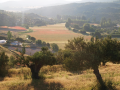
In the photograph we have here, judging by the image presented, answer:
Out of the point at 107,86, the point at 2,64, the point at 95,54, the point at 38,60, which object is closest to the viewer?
the point at 107,86

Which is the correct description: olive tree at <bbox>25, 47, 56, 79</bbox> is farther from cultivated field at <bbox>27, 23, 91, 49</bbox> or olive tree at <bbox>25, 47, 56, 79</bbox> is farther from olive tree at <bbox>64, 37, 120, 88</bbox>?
cultivated field at <bbox>27, 23, 91, 49</bbox>

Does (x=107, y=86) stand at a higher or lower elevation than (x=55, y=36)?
lower

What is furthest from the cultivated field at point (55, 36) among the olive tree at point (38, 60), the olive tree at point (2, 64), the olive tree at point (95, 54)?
the olive tree at point (95, 54)

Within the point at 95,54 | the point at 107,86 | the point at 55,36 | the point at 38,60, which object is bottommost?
the point at 107,86

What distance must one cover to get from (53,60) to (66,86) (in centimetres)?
388

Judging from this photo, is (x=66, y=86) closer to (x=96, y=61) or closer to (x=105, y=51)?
(x=96, y=61)

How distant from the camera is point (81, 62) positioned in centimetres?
1283

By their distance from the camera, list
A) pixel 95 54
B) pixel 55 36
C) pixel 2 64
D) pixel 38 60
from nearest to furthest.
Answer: pixel 95 54, pixel 38 60, pixel 2 64, pixel 55 36

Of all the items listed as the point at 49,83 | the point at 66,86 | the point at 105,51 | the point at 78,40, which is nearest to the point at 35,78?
the point at 49,83

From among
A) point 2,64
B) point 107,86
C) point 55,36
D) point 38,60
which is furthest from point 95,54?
point 55,36

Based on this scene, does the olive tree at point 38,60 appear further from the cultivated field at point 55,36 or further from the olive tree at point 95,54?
the cultivated field at point 55,36

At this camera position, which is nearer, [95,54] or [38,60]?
[95,54]

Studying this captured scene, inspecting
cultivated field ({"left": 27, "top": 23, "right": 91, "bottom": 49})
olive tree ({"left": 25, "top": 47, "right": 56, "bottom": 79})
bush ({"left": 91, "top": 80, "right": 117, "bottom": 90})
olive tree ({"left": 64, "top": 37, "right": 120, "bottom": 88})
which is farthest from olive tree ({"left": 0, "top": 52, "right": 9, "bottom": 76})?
cultivated field ({"left": 27, "top": 23, "right": 91, "bottom": 49})

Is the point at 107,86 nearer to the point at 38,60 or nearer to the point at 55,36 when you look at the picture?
the point at 38,60
